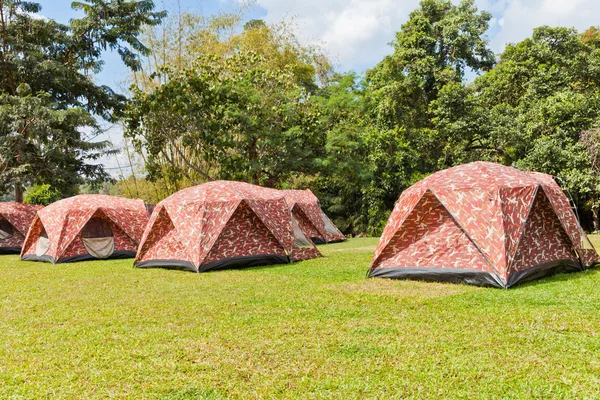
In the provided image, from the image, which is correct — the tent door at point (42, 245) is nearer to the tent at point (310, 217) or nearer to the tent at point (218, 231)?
the tent at point (218, 231)

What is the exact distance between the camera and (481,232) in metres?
7.52

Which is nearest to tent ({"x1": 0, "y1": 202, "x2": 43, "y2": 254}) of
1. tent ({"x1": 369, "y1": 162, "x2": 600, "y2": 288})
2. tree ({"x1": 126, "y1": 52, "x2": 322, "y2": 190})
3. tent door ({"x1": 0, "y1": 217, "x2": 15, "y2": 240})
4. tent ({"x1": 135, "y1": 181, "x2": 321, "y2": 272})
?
tent door ({"x1": 0, "y1": 217, "x2": 15, "y2": 240})

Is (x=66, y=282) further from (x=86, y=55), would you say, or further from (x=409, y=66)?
(x=409, y=66)

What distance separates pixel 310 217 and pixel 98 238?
23.4 ft

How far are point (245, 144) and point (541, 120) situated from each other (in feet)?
37.2

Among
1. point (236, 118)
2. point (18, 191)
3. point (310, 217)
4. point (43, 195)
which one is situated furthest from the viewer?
point (43, 195)

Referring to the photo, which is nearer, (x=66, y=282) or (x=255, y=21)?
(x=66, y=282)

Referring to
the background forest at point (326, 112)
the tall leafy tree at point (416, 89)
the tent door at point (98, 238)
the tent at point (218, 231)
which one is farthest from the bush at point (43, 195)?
the tall leafy tree at point (416, 89)

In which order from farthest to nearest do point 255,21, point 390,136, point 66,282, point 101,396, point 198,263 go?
point 255,21 → point 390,136 → point 198,263 → point 66,282 → point 101,396

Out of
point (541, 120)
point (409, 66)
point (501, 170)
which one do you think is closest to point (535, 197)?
point (501, 170)

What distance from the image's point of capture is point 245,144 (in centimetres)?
2055

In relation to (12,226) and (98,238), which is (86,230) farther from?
(12,226)

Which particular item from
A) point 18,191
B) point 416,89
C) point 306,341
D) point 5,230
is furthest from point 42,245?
point 416,89

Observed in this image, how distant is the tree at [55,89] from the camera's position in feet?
62.9
